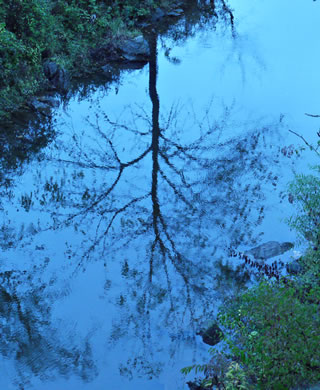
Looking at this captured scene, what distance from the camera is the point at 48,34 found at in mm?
15586

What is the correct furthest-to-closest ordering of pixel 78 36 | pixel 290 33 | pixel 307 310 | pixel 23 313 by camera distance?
pixel 290 33
pixel 78 36
pixel 23 313
pixel 307 310

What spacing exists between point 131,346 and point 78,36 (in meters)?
13.0

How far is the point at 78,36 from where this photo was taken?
17.1 m

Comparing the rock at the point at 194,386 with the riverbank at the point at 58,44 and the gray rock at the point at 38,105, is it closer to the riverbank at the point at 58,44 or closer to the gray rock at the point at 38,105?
the riverbank at the point at 58,44

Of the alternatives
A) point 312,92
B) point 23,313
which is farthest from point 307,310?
point 312,92

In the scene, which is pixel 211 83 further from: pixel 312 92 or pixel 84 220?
pixel 84 220

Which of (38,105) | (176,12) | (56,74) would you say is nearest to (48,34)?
(56,74)

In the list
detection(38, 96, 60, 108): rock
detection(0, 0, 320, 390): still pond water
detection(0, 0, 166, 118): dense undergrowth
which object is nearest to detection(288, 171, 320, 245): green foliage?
detection(0, 0, 320, 390): still pond water

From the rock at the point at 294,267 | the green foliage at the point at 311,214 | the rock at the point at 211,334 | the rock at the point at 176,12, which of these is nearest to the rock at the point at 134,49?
the rock at the point at 176,12

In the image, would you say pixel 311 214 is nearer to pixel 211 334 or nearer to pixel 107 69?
pixel 211 334

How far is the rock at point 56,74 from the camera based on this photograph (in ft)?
49.5

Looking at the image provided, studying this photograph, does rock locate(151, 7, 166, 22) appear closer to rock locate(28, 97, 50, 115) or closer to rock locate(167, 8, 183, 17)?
rock locate(167, 8, 183, 17)

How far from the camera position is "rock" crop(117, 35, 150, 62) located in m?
17.3

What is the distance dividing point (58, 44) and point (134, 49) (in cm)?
288
